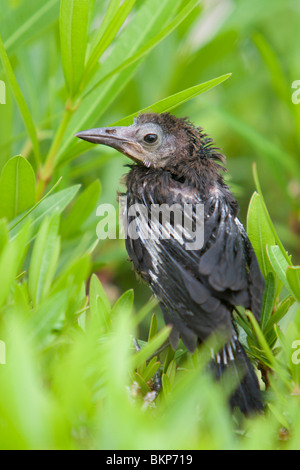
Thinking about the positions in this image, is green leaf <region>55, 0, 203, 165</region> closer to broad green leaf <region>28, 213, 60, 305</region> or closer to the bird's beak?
the bird's beak

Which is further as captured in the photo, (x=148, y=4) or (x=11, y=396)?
(x=148, y=4)

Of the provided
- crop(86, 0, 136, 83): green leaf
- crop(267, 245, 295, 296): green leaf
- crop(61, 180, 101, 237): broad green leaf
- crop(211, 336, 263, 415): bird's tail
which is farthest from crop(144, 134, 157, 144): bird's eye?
crop(211, 336, 263, 415): bird's tail

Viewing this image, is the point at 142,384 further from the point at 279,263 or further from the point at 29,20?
the point at 29,20

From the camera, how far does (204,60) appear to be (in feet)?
8.00

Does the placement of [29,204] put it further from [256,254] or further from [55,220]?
[256,254]

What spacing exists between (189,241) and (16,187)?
47 centimetres

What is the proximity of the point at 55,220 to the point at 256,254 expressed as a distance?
552 millimetres

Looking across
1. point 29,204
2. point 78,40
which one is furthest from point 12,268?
point 78,40

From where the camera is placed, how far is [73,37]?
4.53 feet

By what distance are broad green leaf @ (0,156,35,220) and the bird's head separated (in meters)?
0.40

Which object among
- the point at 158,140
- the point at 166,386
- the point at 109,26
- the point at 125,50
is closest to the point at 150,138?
the point at 158,140

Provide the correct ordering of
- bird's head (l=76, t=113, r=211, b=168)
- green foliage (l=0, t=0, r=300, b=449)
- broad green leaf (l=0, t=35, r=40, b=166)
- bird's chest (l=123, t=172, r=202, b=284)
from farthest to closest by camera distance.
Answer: bird's head (l=76, t=113, r=211, b=168), bird's chest (l=123, t=172, r=202, b=284), broad green leaf (l=0, t=35, r=40, b=166), green foliage (l=0, t=0, r=300, b=449)

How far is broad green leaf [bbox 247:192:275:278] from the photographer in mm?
1352

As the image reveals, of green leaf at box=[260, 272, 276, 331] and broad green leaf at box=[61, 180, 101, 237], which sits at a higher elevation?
broad green leaf at box=[61, 180, 101, 237]
